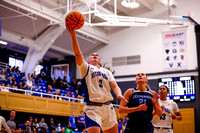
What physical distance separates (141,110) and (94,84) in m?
0.91

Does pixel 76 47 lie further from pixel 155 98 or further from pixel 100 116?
pixel 155 98

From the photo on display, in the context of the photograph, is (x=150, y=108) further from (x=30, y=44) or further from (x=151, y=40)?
(x=151, y=40)

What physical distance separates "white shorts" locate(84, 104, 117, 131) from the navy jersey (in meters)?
0.37

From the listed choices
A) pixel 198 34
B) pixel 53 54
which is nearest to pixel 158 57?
pixel 198 34

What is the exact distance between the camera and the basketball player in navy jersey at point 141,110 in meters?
5.04

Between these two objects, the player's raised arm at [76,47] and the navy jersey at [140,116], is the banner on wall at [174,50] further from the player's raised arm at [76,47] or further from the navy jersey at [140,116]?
the player's raised arm at [76,47]

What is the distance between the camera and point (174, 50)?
2445 cm

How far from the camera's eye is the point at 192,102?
23.2m

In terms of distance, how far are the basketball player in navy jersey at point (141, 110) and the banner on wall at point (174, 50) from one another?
767 inches

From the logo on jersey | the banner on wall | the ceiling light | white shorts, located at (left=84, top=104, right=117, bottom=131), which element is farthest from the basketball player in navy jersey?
the banner on wall

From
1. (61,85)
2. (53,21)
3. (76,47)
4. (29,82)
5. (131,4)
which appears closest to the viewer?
(76,47)

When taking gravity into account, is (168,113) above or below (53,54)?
below

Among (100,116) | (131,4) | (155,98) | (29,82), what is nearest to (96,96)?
(100,116)

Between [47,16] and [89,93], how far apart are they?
1671 cm
